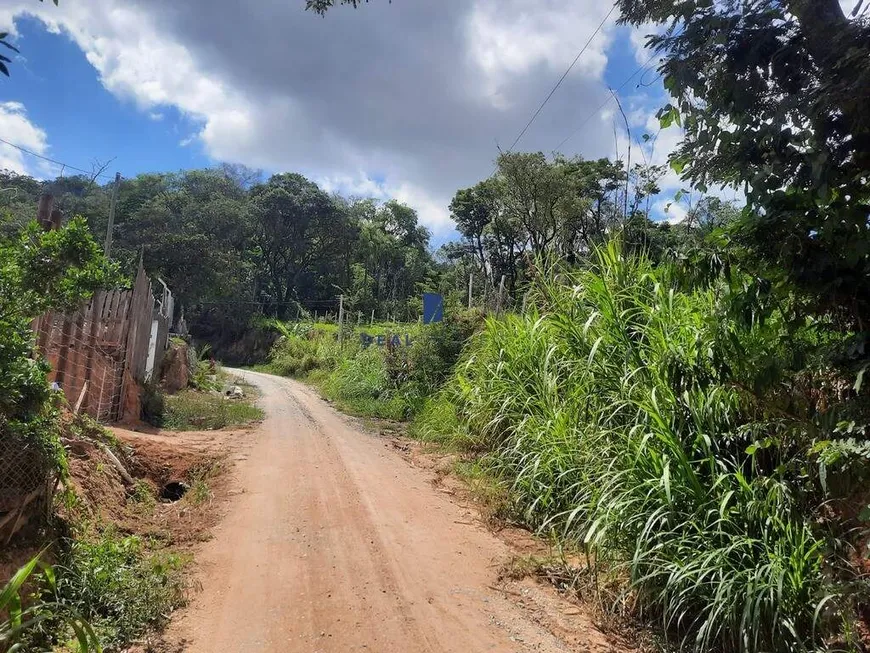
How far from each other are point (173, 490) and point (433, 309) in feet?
27.2

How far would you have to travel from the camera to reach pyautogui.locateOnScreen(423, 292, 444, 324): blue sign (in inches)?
530

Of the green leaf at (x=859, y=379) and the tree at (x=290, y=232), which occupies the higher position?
the tree at (x=290, y=232)

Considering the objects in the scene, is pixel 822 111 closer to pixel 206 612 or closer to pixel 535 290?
pixel 206 612

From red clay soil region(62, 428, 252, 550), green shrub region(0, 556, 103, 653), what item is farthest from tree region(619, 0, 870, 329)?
red clay soil region(62, 428, 252, 550)

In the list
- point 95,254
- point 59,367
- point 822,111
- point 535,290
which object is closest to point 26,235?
point 95,254

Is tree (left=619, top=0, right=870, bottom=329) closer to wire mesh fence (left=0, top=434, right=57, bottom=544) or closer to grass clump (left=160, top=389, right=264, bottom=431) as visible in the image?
wire mesh fence (left=0, top=434, right=57, bottom=544)

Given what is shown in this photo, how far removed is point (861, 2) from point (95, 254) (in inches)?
183

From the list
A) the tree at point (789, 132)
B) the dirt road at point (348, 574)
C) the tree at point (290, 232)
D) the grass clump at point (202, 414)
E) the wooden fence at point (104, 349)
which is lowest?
the dirt road at point (348, 574)

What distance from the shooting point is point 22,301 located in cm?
375

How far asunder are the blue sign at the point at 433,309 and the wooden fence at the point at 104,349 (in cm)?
596

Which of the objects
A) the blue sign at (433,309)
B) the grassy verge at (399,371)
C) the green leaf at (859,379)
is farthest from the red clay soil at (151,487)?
the blue sign at (433,309)

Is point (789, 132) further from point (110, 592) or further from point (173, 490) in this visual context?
point (173, 490)

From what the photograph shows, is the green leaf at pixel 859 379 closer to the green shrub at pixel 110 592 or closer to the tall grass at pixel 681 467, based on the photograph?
the tall grass at pixel 681 467

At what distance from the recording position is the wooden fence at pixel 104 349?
21.5 ft
